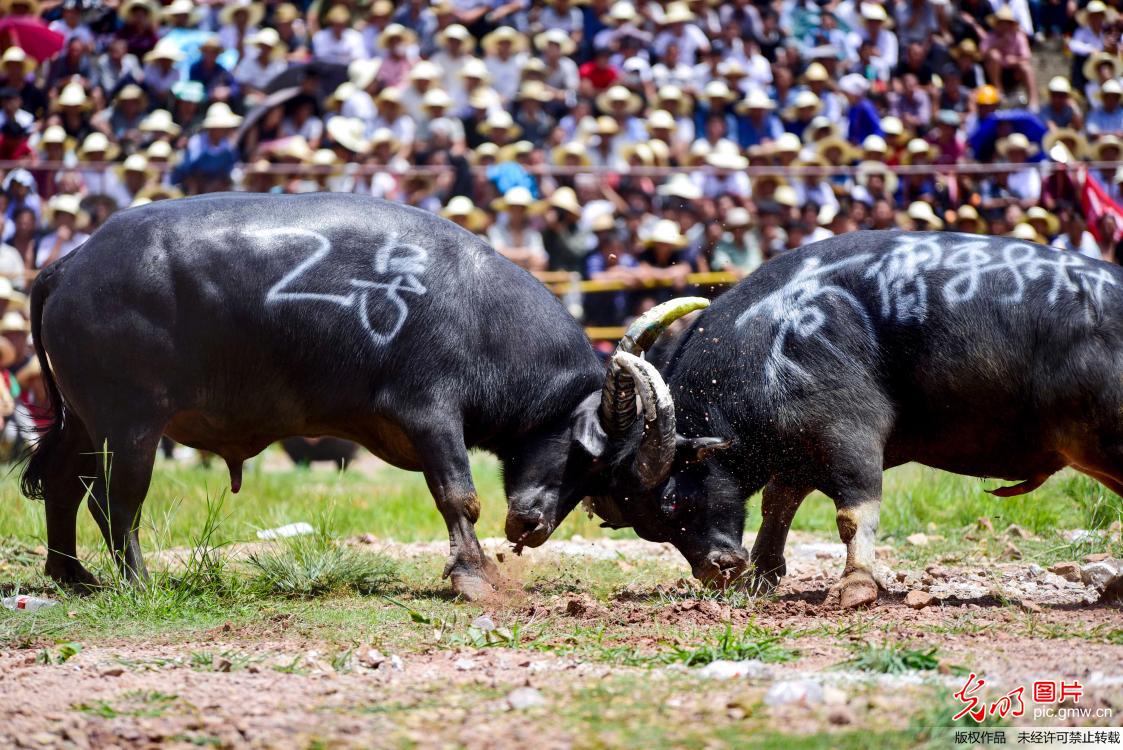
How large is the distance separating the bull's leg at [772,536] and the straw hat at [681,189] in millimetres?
6365

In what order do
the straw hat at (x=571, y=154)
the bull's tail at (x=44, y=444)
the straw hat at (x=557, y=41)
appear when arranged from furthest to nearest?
the straw hat at (x=557, y=41) → the straw hat at (x=571, y=154) → the bull's tail at (x=44, y=444)

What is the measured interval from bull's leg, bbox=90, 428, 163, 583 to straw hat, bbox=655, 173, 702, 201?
7.26 m

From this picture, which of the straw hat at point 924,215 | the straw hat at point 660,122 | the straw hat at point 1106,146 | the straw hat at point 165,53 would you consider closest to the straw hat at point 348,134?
the straw hat at point 165,53

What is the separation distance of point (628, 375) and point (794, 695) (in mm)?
2368

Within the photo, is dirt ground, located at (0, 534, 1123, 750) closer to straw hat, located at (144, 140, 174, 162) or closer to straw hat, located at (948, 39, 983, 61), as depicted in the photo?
straw hat, located at (144, 140, 174, 162)

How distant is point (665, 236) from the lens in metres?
11.8

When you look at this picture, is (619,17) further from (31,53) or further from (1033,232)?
(31,53)

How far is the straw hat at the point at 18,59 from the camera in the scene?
13.8m

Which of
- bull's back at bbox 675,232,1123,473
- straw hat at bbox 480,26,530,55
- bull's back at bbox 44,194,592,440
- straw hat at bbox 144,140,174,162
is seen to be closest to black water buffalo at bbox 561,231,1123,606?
bull's back at bbox 675,232,1123,473

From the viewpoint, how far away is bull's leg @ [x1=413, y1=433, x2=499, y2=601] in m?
5.97

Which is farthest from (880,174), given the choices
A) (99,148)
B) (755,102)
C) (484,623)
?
(484,623)

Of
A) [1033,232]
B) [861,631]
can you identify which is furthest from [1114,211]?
[861,631]

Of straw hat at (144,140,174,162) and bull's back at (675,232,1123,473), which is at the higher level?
bull's back at (675,232,1123,473)

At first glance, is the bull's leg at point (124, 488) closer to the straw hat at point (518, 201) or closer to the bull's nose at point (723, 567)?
the bull's nose at point (723, 567)
